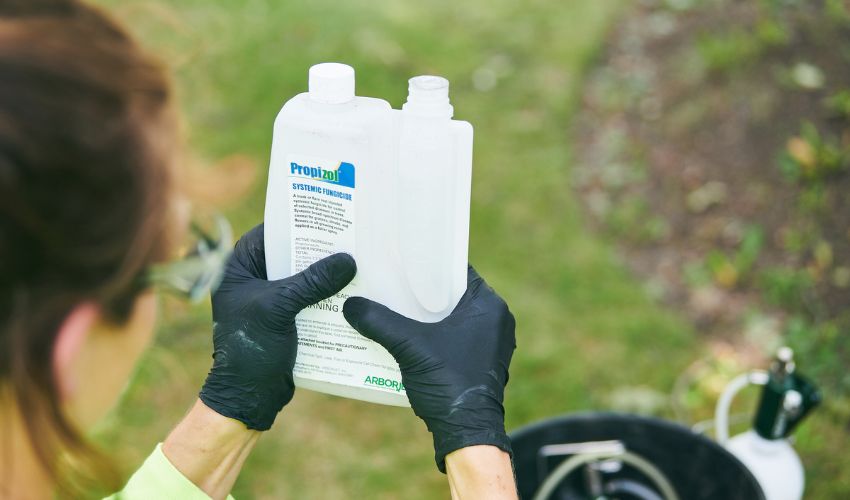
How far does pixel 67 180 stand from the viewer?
31.1 inches

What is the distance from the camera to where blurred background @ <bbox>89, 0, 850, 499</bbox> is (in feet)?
8.23

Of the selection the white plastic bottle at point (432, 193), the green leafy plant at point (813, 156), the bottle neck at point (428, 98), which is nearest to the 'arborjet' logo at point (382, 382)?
the white plastic bottle at point (432, 193)

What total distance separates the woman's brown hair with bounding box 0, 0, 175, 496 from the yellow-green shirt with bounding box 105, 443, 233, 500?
0.44 m

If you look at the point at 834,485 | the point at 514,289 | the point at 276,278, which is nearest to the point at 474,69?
the point at 514,289

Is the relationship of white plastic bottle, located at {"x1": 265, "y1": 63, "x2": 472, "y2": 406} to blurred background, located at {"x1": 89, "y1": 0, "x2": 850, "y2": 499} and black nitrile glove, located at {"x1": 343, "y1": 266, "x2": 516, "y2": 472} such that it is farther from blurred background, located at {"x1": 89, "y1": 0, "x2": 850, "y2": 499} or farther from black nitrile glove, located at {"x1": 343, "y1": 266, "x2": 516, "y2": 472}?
blurred background, located at {"x1": 89, "y1": 0, "x2": 850, "y2": 499}

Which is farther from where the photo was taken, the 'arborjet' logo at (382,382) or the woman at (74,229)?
the 'arborjet' logo at (382,382)

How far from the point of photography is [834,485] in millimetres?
2191

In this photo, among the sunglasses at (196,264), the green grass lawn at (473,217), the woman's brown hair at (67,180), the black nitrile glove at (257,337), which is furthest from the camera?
the green grass lawn at (473,217)

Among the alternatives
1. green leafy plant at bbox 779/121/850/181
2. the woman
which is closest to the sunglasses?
the woman

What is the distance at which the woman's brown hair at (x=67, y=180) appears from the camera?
30.0 inches

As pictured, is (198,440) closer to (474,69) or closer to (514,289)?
(514,289)

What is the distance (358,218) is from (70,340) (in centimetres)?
56

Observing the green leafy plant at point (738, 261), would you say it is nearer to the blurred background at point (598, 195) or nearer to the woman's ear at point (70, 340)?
the blurred background at point (598, 195)

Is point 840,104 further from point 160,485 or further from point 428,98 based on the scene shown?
point 160,485
